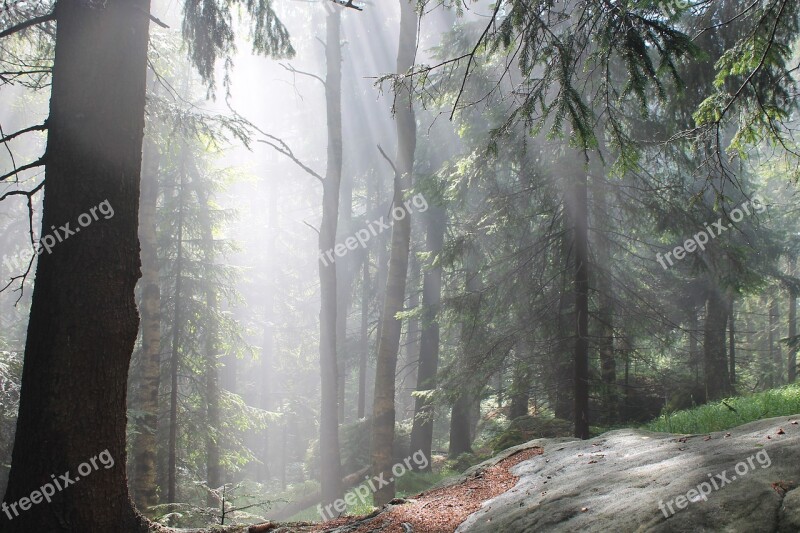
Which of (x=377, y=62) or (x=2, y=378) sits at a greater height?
(x=377, y=62)

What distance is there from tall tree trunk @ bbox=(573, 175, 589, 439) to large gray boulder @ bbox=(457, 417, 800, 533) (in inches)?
128

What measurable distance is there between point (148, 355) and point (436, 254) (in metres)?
6.70

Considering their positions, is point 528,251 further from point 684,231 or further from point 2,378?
point 2,378

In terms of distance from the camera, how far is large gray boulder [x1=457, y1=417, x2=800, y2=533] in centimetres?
269

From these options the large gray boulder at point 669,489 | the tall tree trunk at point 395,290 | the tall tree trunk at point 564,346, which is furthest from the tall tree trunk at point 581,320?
the tall tree trunk at point 395,290

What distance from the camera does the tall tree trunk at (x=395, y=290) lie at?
33.0ft

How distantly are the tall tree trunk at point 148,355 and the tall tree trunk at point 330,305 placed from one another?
3.67 metres

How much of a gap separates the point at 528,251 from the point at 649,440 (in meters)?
5.21

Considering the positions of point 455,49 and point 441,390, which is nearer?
point 441,390

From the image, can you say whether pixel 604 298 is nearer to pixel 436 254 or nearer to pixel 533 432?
pixel 533 432

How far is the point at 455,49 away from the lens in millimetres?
11836

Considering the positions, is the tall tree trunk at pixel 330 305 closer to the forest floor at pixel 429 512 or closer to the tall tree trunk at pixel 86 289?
the forest floor at pixel 429 512

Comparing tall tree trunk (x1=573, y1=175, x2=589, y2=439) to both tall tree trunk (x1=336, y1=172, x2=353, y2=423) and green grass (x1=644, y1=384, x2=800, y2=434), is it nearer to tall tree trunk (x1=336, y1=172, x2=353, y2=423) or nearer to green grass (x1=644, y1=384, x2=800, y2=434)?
green grass (x1=644, y1=384, x2=800, y2=434)

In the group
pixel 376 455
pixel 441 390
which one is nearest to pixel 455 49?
pixel 441 390
